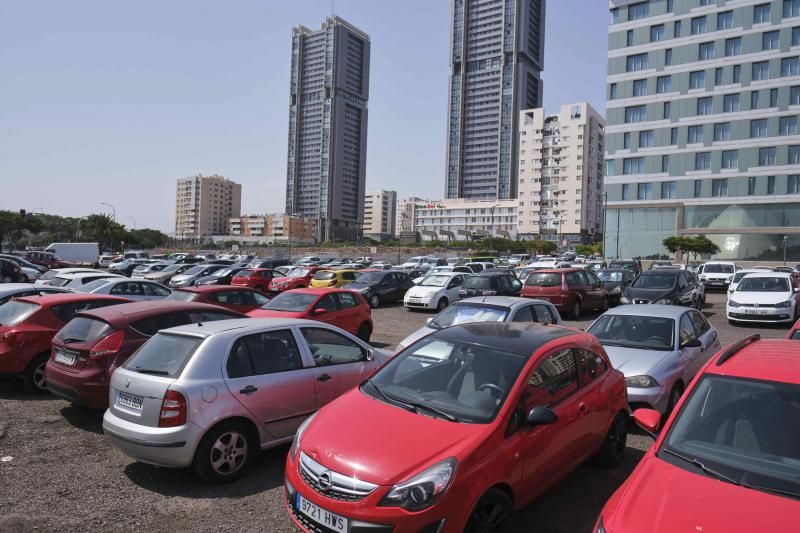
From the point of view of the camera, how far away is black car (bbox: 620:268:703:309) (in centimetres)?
1636

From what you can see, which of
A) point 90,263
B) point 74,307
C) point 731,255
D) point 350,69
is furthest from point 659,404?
point 350,69

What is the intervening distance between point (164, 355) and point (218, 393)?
79cm

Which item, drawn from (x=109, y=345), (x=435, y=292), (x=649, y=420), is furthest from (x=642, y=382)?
(x=435, y=292)

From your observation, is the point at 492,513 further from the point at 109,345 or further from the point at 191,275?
the point at 191,275

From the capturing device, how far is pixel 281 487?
191 inches

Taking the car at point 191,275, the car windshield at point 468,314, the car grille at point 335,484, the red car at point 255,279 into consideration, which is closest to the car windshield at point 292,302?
the car windshield at point 468,314

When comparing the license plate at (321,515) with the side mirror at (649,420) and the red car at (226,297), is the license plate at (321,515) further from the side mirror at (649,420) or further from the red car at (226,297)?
the red car at (226,297)

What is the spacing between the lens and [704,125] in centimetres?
5309

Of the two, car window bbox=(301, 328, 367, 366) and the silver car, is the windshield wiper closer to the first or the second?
the silver car

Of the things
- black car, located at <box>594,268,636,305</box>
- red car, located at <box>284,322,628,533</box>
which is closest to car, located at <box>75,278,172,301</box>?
red car, located at <box>284,322,628,533</box>

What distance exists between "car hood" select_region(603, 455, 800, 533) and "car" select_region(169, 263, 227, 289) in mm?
23449

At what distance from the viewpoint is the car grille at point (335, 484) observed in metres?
3.26

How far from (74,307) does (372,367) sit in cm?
505

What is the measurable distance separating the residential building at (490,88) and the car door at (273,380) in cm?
15053
